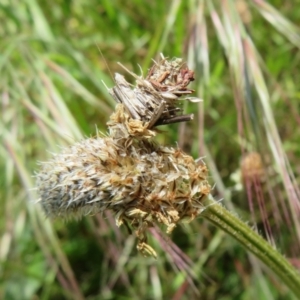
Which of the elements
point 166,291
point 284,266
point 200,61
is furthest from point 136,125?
point 166,291

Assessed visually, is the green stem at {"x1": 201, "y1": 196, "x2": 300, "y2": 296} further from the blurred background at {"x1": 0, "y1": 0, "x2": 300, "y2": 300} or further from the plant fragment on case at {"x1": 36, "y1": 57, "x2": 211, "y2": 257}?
the blurred background at {"x1": 0, "y1": 0, "x2": 300, "y2": 300}

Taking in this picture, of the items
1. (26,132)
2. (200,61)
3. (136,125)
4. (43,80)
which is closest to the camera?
(136,125)

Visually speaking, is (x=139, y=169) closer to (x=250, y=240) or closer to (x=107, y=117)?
(x=250, y=240)

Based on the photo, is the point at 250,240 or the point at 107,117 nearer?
the point at 250,240

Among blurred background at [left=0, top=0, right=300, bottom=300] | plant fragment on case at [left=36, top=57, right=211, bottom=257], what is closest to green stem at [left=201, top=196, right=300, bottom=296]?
plant fragment on case at [left=36, top=57, right=211, bottom=257]

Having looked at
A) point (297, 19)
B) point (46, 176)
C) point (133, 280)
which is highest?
point (297, 19)

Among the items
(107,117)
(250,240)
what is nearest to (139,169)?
(250,240)

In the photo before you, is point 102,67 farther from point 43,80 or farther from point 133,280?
point 133,280
